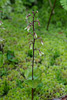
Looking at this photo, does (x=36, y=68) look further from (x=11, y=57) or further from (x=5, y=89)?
(x=11, y=57)

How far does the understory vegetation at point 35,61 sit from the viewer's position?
3.03 meters

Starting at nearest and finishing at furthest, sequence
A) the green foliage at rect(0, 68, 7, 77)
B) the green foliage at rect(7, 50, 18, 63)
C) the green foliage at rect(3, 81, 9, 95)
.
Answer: the green foliage at rect(3, 81, 9, 95), the green foliage at rect(0, 68, 7, 77), the green foliage at rect(7, 50, 18, 63)

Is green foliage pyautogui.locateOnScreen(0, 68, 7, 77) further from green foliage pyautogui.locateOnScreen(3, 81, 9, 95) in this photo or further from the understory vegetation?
green foliage pyautogui.locateOnScreen(3, 81, 9, 95)

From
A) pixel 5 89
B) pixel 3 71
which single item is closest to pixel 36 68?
pixel 5 89

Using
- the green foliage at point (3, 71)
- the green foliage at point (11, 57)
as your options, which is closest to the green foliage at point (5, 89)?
the green foliage at point (3, 71)

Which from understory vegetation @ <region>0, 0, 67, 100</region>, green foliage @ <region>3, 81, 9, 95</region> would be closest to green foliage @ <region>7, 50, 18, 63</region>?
understory vegetation @ <region>0, 0, 67, 100</region>

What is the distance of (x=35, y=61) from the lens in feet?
13.1

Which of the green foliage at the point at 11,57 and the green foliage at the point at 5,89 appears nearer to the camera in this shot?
the green foliage at the point at 5,89

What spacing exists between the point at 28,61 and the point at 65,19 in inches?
126

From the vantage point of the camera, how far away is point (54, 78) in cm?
345

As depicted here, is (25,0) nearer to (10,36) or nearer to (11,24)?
(11,24)

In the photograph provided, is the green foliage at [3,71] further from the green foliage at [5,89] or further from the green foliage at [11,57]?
the green foliage at [5,89]

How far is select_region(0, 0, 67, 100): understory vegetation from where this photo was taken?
119 inches

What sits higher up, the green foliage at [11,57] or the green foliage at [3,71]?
the green foliage at [11,57]
